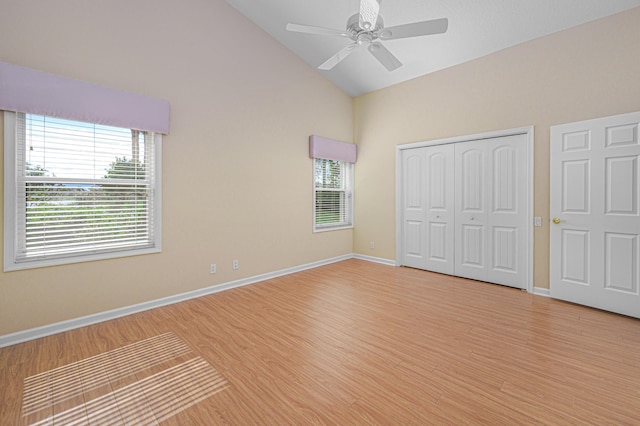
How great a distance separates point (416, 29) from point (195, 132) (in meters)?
2.62

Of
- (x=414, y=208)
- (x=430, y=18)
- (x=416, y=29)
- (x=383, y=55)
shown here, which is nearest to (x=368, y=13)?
(x=416, y=29)

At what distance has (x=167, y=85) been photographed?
316 cm

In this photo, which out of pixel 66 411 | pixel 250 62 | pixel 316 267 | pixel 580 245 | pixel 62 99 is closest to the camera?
pixel 66 411

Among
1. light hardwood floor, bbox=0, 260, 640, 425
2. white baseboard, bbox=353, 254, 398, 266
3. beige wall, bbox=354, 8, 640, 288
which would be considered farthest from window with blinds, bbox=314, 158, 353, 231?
light hardwood floor, bbox=0, 260, 640, 425

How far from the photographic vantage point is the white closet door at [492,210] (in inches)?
147

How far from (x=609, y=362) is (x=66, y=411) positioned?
3.68 meters

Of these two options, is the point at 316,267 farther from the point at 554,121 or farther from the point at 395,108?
the point at 554,121

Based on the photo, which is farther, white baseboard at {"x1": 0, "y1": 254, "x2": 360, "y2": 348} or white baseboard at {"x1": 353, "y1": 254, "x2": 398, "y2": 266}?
white baseboard at {"x1": 353, "y1": 254, "x2": 398, "y2": 266}

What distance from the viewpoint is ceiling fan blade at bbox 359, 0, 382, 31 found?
2168 millimetres

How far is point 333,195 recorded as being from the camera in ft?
17.7

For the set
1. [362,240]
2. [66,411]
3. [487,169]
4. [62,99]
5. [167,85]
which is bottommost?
[66,411]

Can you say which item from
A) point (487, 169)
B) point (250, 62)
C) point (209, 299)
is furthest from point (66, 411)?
point (487, 169)

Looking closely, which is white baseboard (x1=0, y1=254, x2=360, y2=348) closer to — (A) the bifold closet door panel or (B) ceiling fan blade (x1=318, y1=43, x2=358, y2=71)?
(A) the bifold closet door panel

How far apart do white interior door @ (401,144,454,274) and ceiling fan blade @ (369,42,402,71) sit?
1.89m
